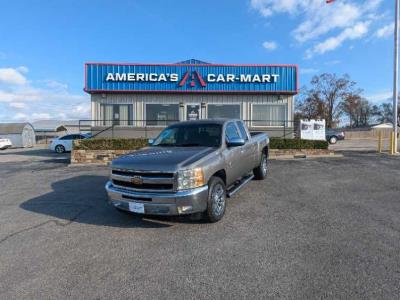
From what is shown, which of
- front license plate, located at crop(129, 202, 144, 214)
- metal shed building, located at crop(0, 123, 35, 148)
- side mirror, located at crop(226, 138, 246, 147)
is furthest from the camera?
metal shed building, located at crop(0, 123, 35, 148)

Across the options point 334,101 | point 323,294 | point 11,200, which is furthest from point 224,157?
point 334,101

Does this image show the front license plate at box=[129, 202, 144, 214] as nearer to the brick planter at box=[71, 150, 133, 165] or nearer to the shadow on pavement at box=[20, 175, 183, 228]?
the shadow on pavement at box=[20, 175, 183, 228]

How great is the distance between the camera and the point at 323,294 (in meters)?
3.04

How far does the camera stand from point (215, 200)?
5.15 m

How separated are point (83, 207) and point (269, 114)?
13671 millimetres

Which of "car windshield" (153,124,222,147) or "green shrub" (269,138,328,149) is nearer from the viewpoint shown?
"car windshield" (153,124,222,147)

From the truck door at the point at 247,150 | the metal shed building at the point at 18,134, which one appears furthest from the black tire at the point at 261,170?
the metal shed building at the point at 18,134

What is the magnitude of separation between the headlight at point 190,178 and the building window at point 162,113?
43.2ft

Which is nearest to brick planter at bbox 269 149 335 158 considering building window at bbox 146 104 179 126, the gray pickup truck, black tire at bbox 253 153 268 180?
building window at bbox 146 104 179 126

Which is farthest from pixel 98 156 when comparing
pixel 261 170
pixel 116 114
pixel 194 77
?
pixel 261 170

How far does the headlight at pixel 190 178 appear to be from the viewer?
4.63 m

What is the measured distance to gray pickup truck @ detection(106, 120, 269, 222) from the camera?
15.2 ft

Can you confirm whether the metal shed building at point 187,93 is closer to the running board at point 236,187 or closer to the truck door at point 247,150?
the truck door at point 247,150

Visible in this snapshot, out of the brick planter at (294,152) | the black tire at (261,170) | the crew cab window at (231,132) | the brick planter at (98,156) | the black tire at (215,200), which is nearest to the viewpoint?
the black tire at (215,200)
